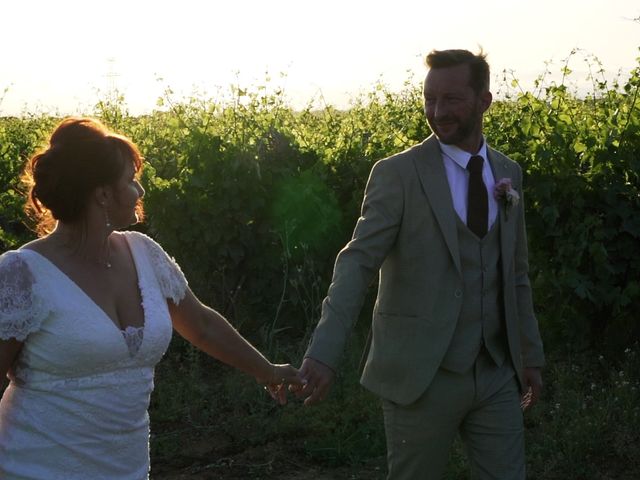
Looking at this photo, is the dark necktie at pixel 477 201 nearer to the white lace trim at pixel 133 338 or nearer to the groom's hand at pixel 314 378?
the groom's hand at pixel 314 378

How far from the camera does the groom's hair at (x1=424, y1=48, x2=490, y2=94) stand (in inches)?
183

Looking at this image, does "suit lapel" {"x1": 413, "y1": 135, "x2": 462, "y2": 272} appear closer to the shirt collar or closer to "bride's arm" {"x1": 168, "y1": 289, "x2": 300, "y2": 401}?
the shirt collar

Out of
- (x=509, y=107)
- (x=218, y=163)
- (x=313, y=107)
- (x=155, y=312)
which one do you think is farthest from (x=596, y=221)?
(x=313, y=107)

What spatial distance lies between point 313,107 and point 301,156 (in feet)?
11.0

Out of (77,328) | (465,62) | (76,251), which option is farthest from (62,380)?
(465,62)

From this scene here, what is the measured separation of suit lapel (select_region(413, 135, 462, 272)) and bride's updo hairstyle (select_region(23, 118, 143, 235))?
1302 mm

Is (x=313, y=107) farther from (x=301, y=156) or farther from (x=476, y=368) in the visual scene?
(x=476, y=368)

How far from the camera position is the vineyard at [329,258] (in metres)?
6.89

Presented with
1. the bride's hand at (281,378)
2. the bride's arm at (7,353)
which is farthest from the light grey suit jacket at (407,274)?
the bride's arm at (7,353)

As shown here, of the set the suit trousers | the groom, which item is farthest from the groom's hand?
the suit trousers

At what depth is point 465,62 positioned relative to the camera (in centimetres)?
466

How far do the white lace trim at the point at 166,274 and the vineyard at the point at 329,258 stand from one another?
2.83 meters

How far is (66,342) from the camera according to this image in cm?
357

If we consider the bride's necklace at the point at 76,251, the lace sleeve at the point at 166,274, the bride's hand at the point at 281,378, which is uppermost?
the bride's necklace at the point at 76,251
